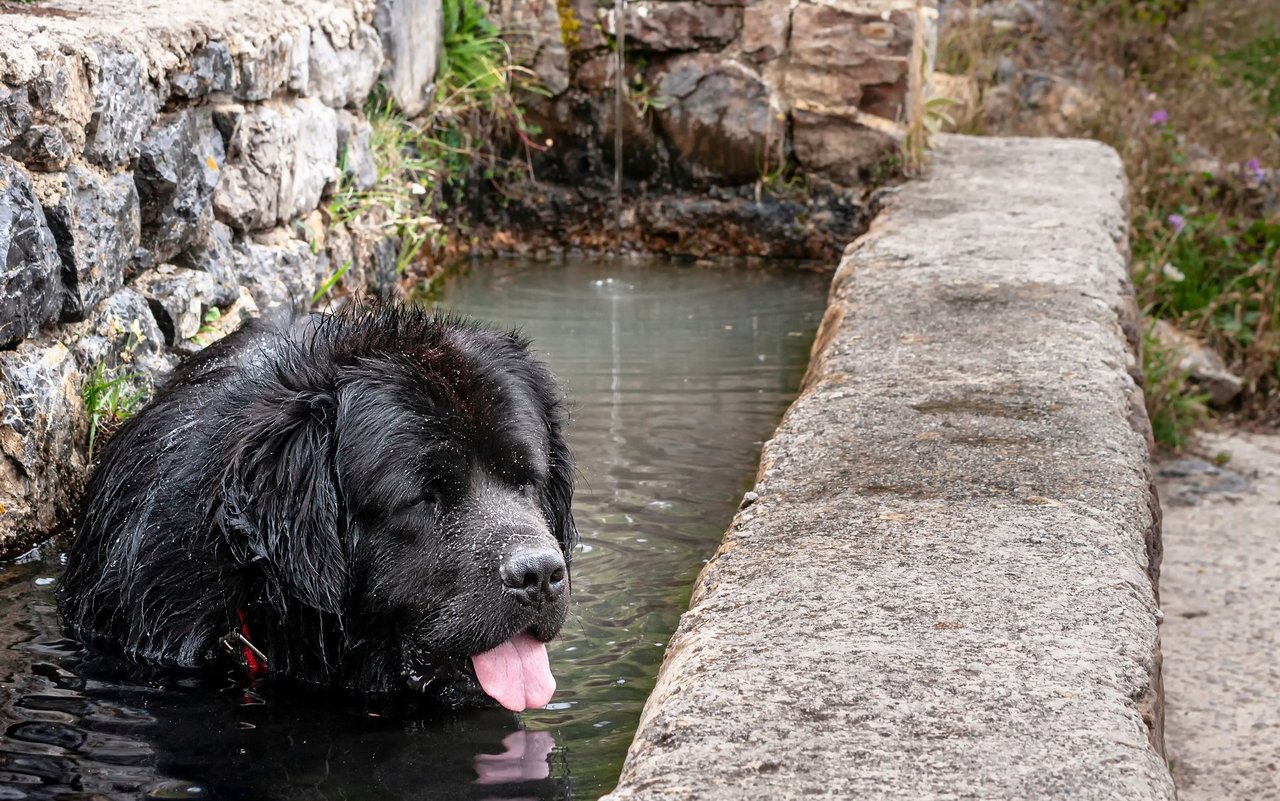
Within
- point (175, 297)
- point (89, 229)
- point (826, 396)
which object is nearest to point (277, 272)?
point (175, 297)

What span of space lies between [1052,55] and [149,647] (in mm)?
10532

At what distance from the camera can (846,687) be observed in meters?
2.37

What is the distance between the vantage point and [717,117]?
809 cm

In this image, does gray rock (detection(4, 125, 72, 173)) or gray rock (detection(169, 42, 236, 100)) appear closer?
gray rock (detection(4, 125, 72, 173))

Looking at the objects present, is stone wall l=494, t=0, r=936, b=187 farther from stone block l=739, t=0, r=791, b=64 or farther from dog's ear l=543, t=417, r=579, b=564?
dog's ear l=543, t=417, r=579, b=564

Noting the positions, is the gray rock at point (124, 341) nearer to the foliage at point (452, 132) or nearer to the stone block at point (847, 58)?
the foliage at point (452, 132)

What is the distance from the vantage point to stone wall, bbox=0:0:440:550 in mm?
3498

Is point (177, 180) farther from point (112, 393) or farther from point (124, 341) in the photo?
point (112, 393)

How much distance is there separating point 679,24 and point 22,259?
5.25 metres

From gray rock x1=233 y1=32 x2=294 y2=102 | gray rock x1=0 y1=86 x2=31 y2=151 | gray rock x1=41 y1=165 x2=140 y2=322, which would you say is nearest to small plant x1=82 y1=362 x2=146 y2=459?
gray rock x1=41 y1=165 x2=140 y2=322

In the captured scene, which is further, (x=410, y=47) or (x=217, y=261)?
(x=410, y=47)

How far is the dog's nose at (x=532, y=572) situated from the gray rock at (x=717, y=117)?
5.52m

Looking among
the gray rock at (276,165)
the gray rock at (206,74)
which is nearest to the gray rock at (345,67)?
the gray rock at (276,165)

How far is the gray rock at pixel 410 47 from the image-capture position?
6914 millimetres
